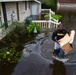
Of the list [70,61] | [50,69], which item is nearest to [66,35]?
[70,61]

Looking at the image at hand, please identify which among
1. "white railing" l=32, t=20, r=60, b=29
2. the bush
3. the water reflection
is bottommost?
the water reflection

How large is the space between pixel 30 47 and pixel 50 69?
3.19 meters

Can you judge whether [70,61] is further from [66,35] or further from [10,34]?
[10,34]

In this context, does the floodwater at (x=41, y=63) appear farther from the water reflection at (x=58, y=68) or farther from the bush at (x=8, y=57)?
the bush at (x=8, y=57)

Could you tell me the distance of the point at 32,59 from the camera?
8.58 metres

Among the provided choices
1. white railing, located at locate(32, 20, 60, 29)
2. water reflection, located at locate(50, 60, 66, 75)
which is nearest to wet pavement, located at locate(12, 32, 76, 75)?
water reflection, located at locate(50, 60, 66, 75)

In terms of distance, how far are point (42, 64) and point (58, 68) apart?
0.83 metres

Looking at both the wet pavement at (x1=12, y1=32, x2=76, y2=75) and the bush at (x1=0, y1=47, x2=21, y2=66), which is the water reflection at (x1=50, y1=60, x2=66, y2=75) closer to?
the wet pavement at (x1=12, y1=32, x2=76, y2=75)

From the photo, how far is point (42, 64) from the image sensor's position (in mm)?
7965

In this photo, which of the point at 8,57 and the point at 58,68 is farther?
the point at 8,57

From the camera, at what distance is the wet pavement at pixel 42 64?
725 cm

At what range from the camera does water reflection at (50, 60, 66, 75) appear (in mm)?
7232

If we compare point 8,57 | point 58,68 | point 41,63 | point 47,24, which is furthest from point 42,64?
point 47,24

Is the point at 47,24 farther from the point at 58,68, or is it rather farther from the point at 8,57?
the point at 58,68
